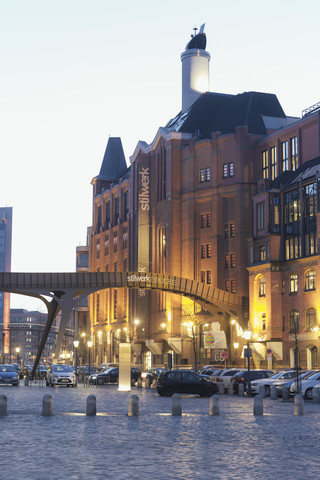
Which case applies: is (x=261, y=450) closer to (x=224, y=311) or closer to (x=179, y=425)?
(x=179, y=425)

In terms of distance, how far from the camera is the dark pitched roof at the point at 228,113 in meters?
94.3

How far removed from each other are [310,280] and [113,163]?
70834 mm

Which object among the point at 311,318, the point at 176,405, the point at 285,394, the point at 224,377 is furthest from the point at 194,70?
the point at 176,405

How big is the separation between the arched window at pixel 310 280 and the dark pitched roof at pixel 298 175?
8.36 metres

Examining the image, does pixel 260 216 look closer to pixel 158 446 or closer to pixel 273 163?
pixel 273 163

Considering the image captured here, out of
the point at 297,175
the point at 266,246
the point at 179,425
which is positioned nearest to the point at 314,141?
the point at 297,175

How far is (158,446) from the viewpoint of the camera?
55.5ft

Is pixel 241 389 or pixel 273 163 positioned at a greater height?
pixel 273 163

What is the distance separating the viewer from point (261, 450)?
16438 millimetres

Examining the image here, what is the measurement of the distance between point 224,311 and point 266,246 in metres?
8.24

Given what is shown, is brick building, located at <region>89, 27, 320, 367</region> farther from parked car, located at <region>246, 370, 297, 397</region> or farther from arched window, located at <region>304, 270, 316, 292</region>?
parked car, located at <region>246, 370, 297, 397</region>

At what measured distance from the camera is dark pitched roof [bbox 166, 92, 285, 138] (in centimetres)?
9431

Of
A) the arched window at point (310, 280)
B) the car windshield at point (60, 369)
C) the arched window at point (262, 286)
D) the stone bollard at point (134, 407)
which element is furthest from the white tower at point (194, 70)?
the stone bollard at point (134, 407)

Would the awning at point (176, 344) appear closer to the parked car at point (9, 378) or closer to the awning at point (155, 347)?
the awning at point (155, 347)
